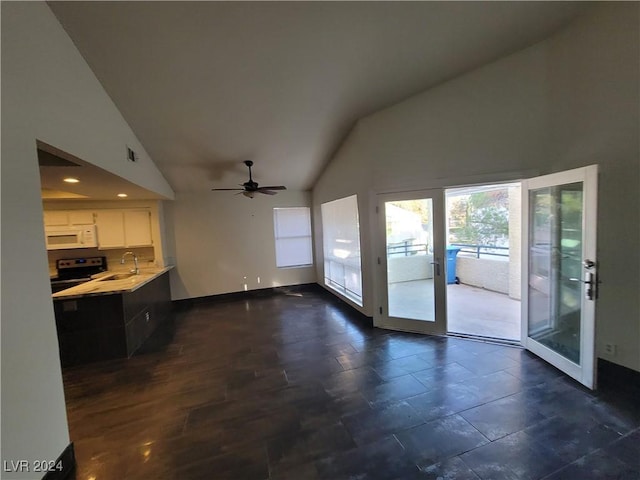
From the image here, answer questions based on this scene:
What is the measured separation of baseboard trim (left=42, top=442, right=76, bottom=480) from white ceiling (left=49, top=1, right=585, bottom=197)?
3138 millimetres

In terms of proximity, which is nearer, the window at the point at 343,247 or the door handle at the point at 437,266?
the door handle at the point at 437,266

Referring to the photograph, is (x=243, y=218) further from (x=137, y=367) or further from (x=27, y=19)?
(x=27, y=19)

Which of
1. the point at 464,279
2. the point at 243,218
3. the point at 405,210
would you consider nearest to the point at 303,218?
the point at 243,218

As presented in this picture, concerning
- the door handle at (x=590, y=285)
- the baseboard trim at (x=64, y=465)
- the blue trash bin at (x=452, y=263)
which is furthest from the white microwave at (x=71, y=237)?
the blue trash bin at (x=452, y=263)

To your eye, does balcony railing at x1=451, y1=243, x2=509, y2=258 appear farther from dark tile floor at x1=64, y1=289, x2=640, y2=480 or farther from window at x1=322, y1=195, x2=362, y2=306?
dark tile floor at x1=64, y1=289, x2=640, y2=480

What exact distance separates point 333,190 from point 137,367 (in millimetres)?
4165

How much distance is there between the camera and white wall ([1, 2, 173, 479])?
1.45 metres

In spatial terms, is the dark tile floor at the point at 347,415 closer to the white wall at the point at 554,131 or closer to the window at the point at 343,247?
the white wall at the point at 554,131

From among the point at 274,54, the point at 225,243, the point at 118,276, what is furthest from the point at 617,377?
the point at 118,276

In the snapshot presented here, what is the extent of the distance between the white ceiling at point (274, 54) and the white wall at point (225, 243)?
2.02 m

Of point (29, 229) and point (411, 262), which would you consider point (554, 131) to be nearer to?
point (411, 262)

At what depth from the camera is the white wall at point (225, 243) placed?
589cm

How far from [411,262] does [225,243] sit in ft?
13.8

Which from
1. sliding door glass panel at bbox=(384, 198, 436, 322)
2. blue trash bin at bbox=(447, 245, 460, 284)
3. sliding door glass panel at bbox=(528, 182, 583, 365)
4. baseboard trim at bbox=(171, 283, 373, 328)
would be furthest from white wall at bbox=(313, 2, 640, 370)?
blue trash bin at bbox=(447, 245, 460, 284)
